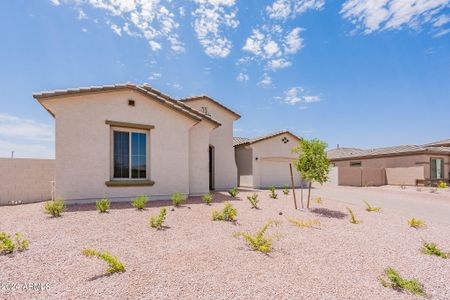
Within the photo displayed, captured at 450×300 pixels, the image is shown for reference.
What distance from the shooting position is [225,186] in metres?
15.9

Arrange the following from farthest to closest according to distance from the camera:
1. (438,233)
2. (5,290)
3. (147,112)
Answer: (147,112) < (438,233) < (5,290)

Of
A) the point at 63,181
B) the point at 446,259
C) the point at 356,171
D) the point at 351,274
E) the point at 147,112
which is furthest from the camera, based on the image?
the point at 356,171

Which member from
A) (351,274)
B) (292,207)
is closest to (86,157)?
(292,207)

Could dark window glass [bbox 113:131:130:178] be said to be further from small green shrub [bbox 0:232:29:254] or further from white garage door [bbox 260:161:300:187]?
white garage door [bbox 260:161:300:187]

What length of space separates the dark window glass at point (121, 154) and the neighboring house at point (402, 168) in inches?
821

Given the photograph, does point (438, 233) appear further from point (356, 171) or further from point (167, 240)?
point (356, 171)

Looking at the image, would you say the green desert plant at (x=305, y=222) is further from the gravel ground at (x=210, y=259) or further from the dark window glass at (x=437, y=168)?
the dark window glass at (x=437, y=168)

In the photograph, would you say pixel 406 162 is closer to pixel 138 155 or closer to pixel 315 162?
pixel 315 162

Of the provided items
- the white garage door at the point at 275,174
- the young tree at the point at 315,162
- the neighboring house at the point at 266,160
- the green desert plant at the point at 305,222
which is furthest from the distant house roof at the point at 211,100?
the green desert plant at the point at 305,222

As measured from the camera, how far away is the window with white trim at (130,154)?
916 centimetres

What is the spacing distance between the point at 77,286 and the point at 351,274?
4.50m

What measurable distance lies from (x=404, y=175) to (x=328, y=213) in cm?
1769

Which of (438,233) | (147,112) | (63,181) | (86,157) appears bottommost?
(438,233)

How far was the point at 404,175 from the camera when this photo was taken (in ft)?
67.9
